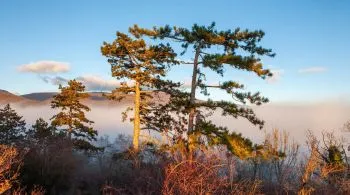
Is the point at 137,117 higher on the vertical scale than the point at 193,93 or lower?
lower

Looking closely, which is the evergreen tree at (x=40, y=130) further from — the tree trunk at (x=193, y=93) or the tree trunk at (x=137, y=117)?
the tree trunk at (x=193, y=93)

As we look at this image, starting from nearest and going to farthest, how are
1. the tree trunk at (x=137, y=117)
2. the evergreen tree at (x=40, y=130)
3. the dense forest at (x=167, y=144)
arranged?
the dense forest at (x=167, y=144) → the tree trunk at (x=137, y=117) → the evergreen tree at (x=40, y=130)

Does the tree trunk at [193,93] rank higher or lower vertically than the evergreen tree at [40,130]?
higher

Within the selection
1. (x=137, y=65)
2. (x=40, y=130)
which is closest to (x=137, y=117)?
(x=137, y=65)

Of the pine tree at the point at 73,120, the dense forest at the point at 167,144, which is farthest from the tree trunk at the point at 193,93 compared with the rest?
the pine tree at the point at 73,120

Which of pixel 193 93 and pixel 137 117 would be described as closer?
pixel 193 93

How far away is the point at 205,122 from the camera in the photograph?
2806cm

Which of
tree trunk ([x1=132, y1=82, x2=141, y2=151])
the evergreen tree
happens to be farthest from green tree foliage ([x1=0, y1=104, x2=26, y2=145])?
tree trunk ([x1=132, y1=82, x2=141, y2=151])

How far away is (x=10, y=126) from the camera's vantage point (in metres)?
56.2

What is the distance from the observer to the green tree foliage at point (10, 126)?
54.8m

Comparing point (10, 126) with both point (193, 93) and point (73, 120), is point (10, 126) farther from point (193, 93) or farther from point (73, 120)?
point (193, 93)

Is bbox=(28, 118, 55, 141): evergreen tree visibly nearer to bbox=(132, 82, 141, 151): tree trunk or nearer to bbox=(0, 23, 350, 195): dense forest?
bbox=(0, 23, 350, 195): dense forest

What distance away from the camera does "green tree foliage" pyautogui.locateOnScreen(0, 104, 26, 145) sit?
2158 inches

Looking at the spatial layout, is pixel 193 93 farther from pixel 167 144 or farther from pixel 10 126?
pixel 10 126
